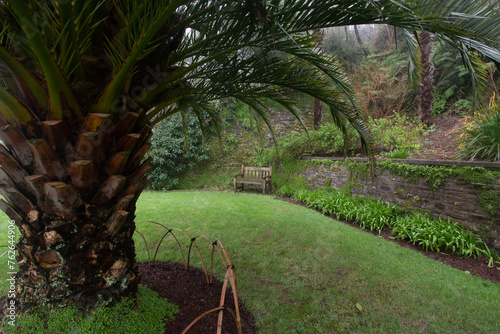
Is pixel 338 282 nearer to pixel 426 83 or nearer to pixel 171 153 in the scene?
pixel 426 83

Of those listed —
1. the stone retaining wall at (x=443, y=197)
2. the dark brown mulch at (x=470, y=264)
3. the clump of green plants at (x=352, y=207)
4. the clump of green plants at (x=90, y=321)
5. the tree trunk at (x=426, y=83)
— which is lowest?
the dark brown mulch at (x=470, y=264)

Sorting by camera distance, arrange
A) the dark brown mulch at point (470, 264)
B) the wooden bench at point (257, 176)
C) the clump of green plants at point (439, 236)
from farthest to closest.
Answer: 1. the wooden bench at point (257, 176)
2. the clump of green plants at point (439, 236)
3. the dark brown mulch at point (470, 264)

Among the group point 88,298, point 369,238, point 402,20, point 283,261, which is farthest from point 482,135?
point 88,298

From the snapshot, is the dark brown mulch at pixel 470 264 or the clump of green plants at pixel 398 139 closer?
the dark brown mulch at pixel 470 264

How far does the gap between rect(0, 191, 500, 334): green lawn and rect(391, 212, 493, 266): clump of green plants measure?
0.34m

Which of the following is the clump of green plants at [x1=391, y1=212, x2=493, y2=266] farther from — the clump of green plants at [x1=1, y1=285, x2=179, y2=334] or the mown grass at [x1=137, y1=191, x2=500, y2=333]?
the clump of green plants at [x1=1, y1=285, x2=179, y2=334]

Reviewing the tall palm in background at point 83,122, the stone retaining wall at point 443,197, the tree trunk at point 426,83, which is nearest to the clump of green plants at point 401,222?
the stone retaining wall at point 443,197

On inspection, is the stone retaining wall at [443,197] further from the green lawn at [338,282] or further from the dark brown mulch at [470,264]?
the green lawn at [338,282]

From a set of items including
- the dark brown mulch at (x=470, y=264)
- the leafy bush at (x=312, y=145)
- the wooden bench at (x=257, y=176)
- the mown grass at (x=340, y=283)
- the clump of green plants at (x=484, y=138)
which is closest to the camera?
the mown grass at (x=340, y=283)

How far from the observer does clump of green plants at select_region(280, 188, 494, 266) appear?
10.2 ft

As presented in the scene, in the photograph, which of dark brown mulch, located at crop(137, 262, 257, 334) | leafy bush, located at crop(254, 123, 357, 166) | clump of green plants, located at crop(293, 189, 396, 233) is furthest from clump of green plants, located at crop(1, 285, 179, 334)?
leafy bush, located at crop(254, 123, 357, 166)

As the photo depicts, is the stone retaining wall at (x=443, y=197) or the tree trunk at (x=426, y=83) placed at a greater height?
the tree trunk at (x=426, y=83)

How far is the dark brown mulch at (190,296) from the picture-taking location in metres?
1.57

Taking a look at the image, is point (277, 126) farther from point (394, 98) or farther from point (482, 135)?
point (482, 135)
